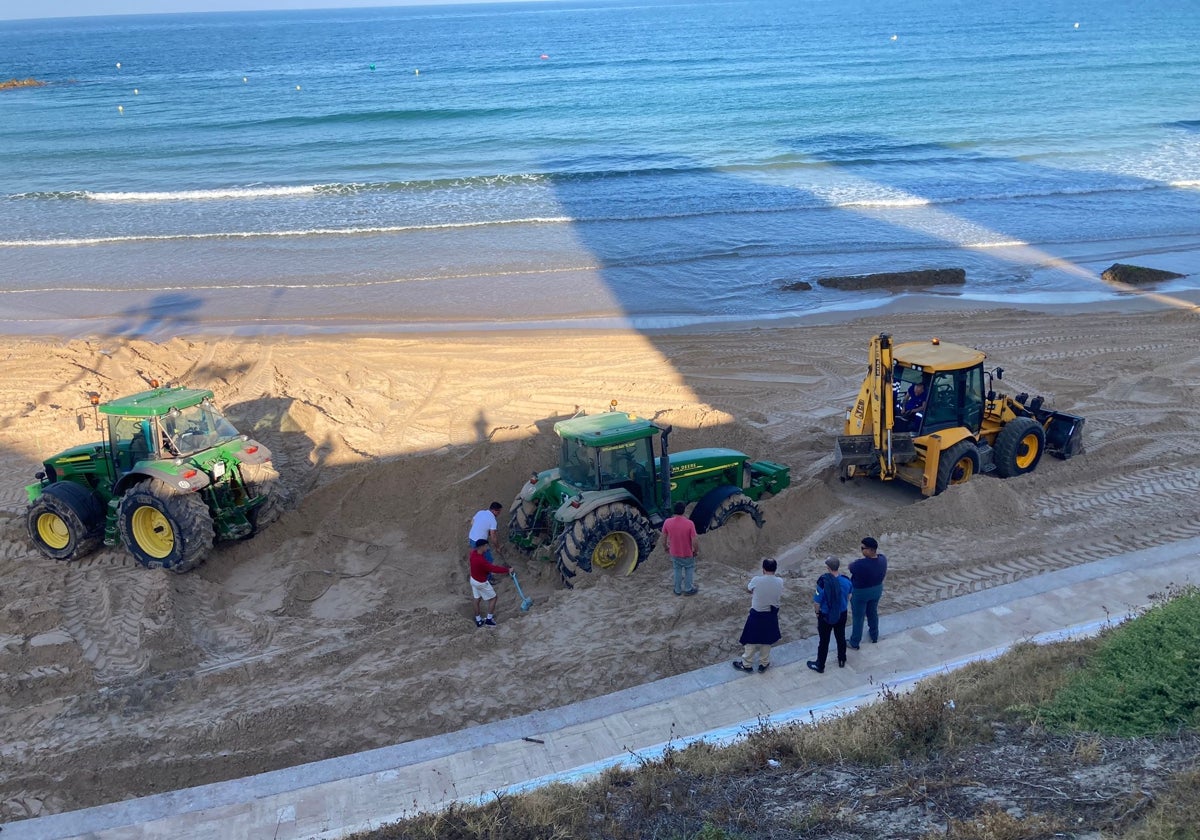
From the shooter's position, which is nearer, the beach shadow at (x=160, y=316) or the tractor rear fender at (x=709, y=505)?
the tractor rear fender at (x=709, y=505)

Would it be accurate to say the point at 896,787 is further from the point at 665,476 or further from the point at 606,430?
the point at 606,430

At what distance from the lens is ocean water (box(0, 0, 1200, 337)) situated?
23953 mm

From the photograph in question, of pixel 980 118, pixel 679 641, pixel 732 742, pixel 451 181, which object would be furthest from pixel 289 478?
pixel 980 118

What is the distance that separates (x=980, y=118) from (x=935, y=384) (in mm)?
39821

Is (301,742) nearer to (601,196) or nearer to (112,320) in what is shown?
(112,320)

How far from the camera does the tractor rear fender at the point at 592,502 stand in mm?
10316

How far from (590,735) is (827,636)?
7.32ft

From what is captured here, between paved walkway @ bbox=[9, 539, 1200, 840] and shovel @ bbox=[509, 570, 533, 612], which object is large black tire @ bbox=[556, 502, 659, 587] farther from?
paved walkway @ bbox=[9, 539, 1200, 840]

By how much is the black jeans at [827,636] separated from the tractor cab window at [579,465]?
297cm

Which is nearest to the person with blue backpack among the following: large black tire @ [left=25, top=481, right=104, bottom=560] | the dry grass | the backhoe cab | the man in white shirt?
the dry grass

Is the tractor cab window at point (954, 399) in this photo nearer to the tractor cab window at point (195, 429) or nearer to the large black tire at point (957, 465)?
the large black tire at point (957, 465)

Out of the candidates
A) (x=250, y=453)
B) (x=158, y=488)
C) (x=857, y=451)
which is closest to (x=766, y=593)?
(x=857, y=451)

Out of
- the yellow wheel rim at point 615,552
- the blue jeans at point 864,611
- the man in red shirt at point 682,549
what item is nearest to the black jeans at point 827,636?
the blue jeans at point 864,611

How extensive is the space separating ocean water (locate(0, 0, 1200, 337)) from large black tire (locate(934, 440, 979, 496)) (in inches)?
374
